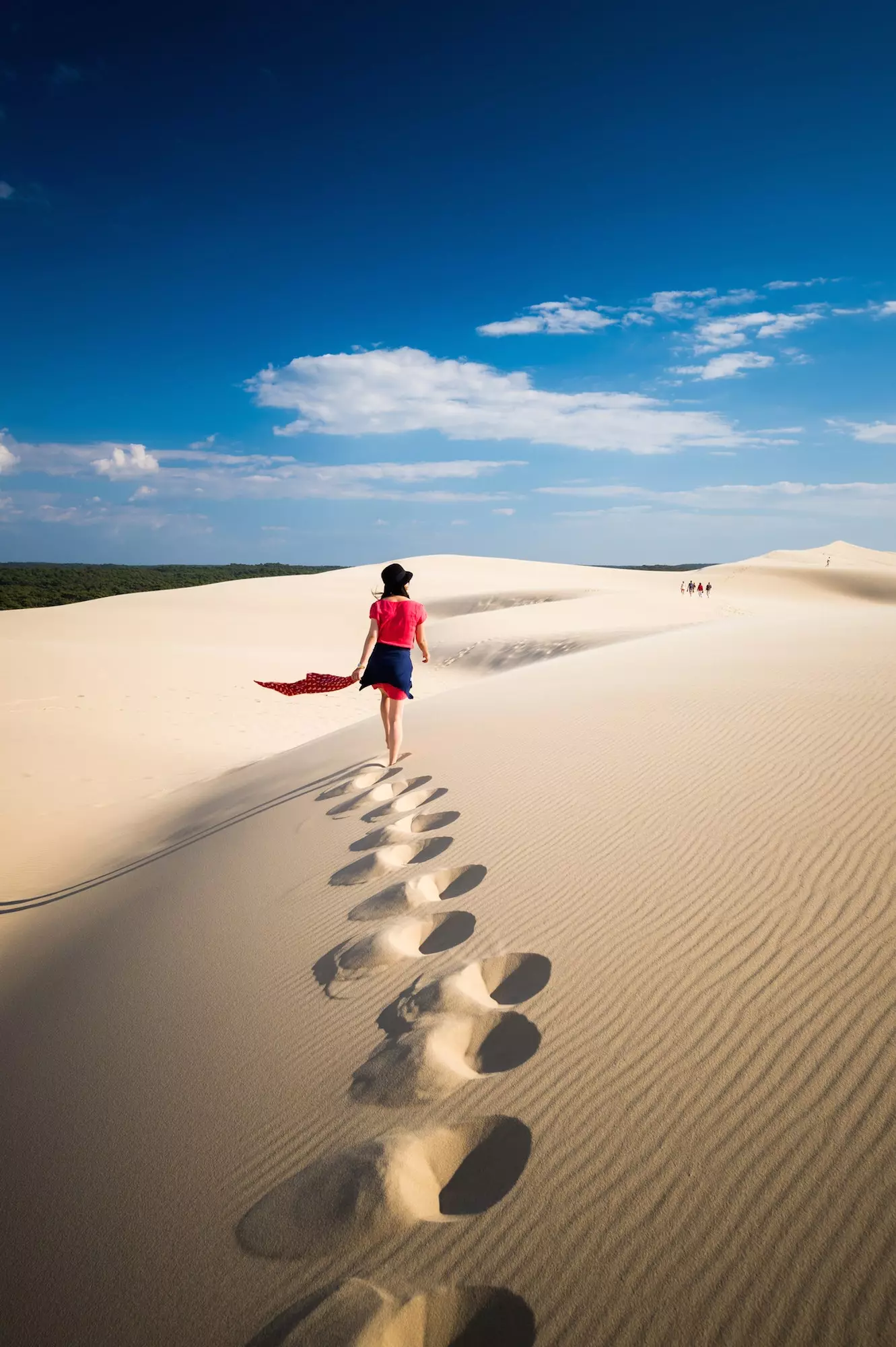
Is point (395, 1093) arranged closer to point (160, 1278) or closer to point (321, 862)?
point (160, 1278)

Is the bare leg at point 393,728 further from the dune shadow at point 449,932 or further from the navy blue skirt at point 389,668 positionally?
the dune shadow at point 449,932

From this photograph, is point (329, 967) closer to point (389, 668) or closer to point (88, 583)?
point (389, 668)

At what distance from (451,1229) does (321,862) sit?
9.47 ft

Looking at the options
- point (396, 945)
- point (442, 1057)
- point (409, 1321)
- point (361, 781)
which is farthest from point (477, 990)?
point (361, 781)

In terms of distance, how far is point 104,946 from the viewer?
4.11 m

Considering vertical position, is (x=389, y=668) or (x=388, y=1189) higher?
(x=389, y=668)

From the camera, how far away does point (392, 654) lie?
656 cm

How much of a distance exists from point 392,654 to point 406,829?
7.24 ft

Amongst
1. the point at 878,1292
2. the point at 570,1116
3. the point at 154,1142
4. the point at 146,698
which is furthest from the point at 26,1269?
the point at 146,698

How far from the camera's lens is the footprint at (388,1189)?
1873 millimetres

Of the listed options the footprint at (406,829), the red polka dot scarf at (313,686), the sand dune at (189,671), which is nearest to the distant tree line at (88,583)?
the sand dune at (189,671)

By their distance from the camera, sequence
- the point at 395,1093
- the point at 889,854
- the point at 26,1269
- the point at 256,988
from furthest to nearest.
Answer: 1. the point at 256,988
2. the point at 889,854
3. the point at 395,1093
4. the point at 26,1269

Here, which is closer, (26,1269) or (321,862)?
(26,1269)

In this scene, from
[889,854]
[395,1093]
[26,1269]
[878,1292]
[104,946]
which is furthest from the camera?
[104,946]
